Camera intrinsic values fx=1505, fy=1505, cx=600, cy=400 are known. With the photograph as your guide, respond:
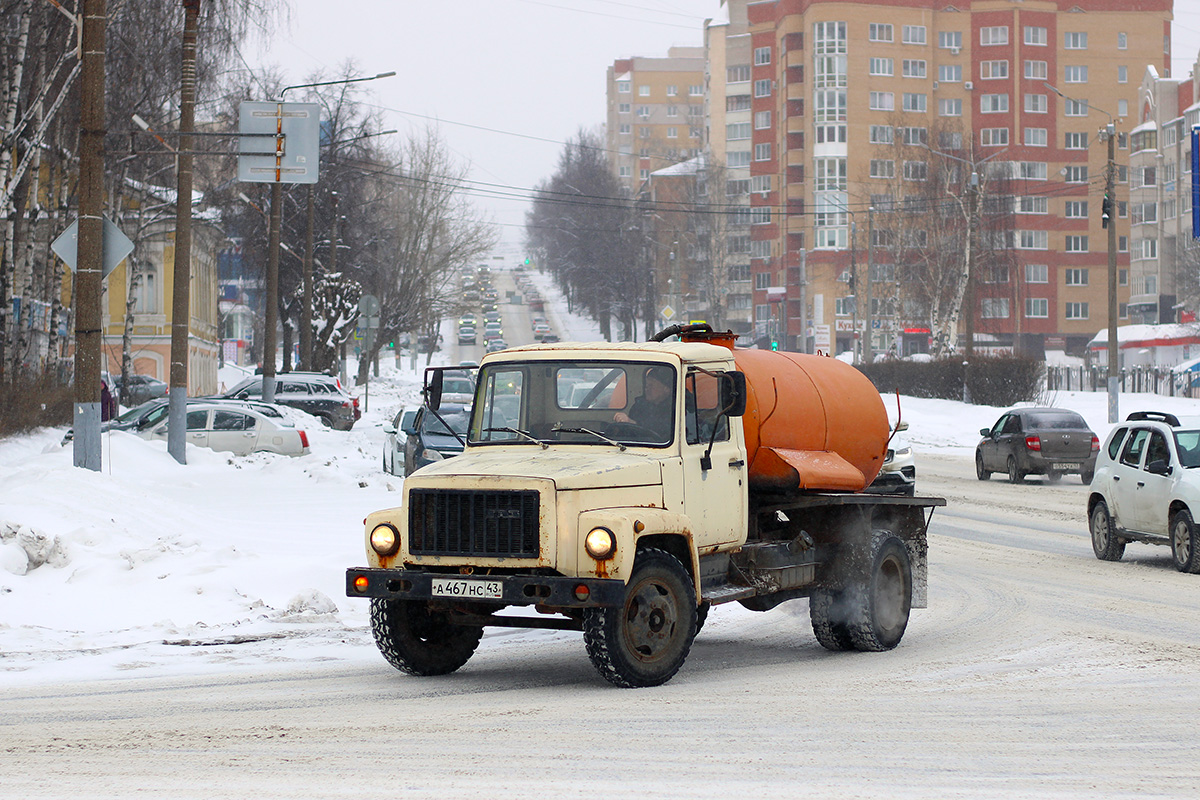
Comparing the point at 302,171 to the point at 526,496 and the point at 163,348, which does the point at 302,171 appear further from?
the point at 163,348

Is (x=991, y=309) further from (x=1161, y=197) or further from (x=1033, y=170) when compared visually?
(x=1033, y=170)

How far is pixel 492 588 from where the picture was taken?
8609 mm

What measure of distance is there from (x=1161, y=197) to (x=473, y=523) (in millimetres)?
102299

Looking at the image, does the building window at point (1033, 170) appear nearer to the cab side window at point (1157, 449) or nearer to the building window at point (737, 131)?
the building window at point (737, 131)

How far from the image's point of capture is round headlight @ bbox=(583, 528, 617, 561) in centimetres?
854

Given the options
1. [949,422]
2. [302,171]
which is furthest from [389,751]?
[949,422]

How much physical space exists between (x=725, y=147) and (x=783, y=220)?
23610 millimetres

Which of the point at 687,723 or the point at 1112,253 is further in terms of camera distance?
the point at 1112,253

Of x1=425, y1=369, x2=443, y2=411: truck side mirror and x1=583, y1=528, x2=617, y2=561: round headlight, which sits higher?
x1=425, y1=369, x2=443, y2=411: truck side mirror

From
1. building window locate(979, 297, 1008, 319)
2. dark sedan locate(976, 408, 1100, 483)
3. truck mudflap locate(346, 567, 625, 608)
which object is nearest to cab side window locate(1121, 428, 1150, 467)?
truck mudflap locate(346, 567, 625, 608)

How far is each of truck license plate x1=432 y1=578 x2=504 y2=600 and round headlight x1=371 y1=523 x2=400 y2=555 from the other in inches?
18.1

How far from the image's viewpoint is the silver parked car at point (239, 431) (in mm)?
30406

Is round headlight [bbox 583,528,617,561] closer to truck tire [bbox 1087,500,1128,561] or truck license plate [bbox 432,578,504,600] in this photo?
truck license plate [bbox 432,578,504,600]

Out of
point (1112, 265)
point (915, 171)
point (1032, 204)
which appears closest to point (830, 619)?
point (1112, 265)
